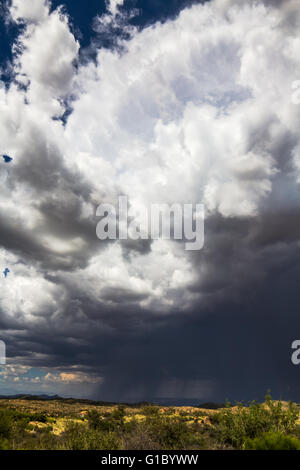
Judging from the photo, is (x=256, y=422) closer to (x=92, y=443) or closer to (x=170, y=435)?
(x=170, y=435)

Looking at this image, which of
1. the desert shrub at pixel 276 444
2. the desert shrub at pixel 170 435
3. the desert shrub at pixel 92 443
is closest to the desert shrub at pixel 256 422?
the desert shrub at pixel 170 435

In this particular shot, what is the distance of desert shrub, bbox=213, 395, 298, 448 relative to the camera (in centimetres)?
2717

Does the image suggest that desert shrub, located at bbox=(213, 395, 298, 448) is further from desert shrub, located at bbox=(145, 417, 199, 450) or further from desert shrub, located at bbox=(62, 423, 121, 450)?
desert shrub, located at bbox=(62, 423, 121, 450)

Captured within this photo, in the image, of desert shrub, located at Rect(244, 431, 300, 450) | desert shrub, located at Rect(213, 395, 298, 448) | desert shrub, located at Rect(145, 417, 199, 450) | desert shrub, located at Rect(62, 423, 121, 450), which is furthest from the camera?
desert shrub, located at Rect(213, 395, 298, 448)

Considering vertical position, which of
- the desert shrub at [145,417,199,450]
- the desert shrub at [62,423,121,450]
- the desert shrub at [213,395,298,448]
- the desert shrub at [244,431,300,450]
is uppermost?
the desert shrub at [244,431,300,450]

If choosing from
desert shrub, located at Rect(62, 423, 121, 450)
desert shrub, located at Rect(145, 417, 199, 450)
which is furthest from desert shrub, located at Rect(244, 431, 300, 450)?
desert shrub, located at Rect(62, 423, 121, 450)

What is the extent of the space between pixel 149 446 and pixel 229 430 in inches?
288

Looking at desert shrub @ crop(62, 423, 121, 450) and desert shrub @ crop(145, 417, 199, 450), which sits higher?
desert shrub @ crop(62, 423, 121, 450)

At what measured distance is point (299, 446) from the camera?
786 inches

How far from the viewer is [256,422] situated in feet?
91.2

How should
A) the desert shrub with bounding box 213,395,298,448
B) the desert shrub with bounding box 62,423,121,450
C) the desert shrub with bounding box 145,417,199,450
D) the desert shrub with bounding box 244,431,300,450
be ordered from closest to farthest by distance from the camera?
the desert shrub with bounding box 244,431,300,450
the desert shrub with bounding box 62,423,121,450
the desert shrub with bounding box 145,417,199,450
the desert shrub with bounding box 213,395,298,448

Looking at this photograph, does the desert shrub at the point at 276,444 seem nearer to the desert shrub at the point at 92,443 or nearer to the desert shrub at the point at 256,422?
the desert shrub at the point at 256,422

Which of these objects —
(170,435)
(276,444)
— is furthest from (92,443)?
(276,444)
